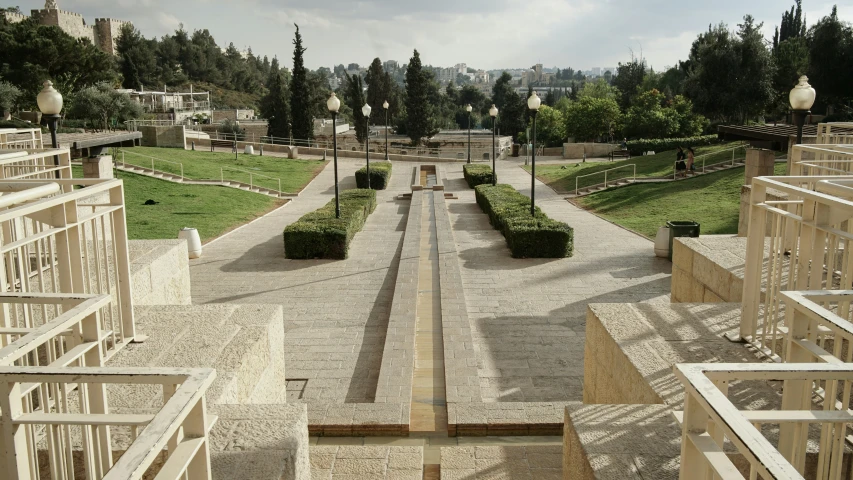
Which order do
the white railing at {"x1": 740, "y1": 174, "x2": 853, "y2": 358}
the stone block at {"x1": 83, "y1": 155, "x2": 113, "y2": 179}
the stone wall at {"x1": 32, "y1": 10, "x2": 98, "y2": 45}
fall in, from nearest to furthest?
the white railing at {"x1": 740, "y1": 174, "x2": 853, "y2": 358}
the stone block at {"x1": 83, "y1": 155, "x2": 113, "y2": 179}
the stone wall at {"x1": 32, "y1": 10, "x2": 98, "y2": 45}

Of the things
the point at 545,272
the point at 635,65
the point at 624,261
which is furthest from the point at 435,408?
the point at 635,65

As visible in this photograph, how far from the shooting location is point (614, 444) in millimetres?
3781

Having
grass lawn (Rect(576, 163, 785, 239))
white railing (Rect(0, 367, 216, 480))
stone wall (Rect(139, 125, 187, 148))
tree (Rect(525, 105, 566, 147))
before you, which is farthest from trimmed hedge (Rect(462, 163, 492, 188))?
tree (Rect(525, 105, 566, 147))

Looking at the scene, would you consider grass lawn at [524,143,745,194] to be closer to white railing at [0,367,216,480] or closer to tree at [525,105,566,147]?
tree at [525,105,566,147]

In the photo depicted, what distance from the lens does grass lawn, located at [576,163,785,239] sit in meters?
18.7

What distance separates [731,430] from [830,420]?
505mm

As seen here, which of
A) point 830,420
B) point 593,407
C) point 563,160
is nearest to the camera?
point 830,420

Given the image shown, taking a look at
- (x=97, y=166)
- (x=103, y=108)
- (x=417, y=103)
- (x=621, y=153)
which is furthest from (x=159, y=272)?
(x=417, y=103)

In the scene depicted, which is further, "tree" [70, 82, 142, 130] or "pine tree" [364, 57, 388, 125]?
"pine tree" [364, 57, 388, 125]

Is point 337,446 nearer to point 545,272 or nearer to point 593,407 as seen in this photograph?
point 593,407

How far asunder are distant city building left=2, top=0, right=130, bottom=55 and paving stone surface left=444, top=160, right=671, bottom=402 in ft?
264

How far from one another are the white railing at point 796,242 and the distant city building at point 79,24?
88481 millimetres

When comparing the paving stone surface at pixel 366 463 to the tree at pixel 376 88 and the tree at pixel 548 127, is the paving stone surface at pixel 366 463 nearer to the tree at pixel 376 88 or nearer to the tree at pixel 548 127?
the tree at pixel 548 127

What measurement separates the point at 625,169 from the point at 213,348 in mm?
28579
